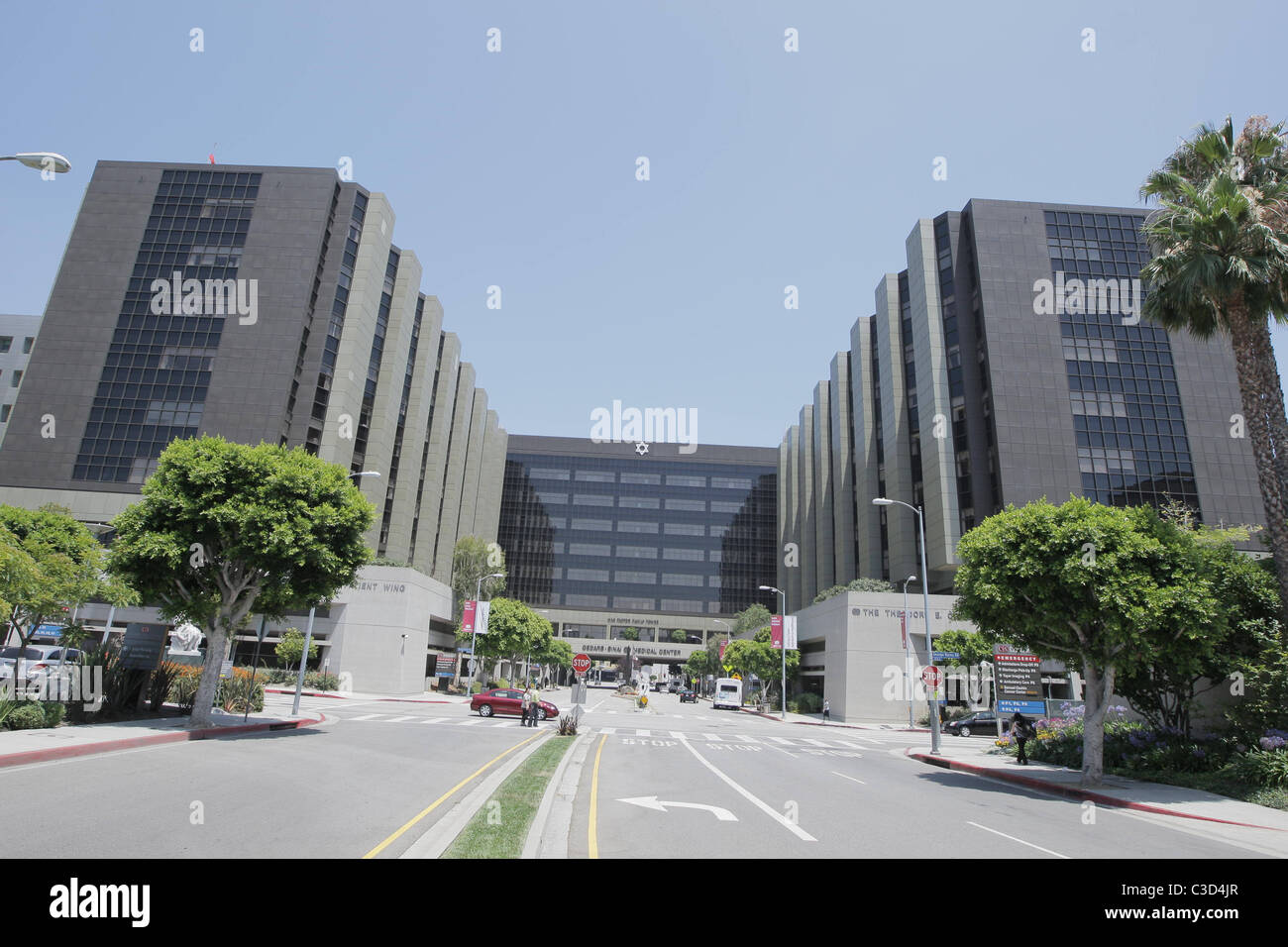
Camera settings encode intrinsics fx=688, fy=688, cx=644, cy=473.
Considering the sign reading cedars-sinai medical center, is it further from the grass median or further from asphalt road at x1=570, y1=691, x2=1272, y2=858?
the grass median

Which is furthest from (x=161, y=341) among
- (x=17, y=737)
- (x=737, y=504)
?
(x=737, y=504)

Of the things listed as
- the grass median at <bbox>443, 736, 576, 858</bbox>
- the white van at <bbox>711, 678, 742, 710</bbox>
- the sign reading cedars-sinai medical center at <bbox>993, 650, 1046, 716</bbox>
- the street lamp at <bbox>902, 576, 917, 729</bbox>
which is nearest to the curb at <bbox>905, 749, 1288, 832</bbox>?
the sign reading cedars-sinai medical center at <bbox>993, 650, 1046, 716</bbox>

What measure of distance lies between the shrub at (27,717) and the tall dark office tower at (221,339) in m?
49.3

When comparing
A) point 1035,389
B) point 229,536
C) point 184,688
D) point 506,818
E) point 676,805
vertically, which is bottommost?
point 676,805

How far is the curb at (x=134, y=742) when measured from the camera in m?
12.8

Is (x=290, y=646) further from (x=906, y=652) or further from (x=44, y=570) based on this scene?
(x=906, y=652)

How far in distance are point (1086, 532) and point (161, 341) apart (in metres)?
77.1

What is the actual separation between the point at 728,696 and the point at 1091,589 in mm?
53687

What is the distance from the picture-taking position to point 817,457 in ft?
307

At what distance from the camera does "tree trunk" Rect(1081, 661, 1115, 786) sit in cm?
1783

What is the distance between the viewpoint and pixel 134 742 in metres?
16.3

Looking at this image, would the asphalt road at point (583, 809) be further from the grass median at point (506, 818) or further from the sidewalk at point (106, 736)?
the grass median at point (506, 818)
